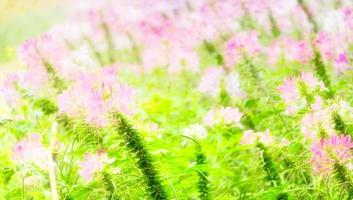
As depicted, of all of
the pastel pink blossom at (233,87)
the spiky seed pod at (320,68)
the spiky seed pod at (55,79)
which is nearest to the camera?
the spiky seed pod at (55,79)

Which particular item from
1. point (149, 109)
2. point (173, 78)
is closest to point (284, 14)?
point (173, 78)

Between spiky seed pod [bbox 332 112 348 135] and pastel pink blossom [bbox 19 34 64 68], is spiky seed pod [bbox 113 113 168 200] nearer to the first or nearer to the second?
spiky seed pod [bbox 332 112 348 135]

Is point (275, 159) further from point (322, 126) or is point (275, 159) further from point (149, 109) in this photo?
point (149, 109)

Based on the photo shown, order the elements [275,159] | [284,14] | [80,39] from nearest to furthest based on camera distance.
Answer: [275,159]
[284,14]
[80,39]

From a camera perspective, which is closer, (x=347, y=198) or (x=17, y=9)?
(x=347, y=198)

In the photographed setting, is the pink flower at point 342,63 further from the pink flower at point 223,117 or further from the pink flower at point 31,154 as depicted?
the pink flower at point 31,154

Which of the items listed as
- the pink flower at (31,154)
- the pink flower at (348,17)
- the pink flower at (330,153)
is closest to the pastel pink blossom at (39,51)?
the pink flower at (31,154)

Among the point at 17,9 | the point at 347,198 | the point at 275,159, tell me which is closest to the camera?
the point at 347,198

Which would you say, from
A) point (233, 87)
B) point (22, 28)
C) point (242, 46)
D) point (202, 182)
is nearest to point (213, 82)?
point (233, 87)

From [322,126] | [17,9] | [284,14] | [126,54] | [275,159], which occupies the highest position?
[17,9]
